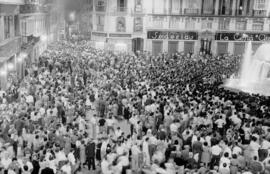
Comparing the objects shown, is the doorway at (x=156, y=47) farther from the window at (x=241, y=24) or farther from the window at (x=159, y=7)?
the window at (x=241, y=24)

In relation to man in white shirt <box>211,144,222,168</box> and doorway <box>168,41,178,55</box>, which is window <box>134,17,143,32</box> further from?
man in white shirt <box>211,144,222,168</box>

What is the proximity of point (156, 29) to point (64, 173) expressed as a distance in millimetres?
34149

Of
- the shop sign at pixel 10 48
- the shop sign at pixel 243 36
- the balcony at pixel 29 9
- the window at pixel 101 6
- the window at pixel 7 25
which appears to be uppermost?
the window at pixel 101 6

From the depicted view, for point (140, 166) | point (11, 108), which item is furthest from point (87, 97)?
point (140, 166)

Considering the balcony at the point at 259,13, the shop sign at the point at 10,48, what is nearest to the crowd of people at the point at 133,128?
the shop sign at the point at 10,48

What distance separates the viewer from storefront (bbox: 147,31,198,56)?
43625 mm

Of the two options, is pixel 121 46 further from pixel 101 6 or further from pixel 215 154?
pixel 215 154

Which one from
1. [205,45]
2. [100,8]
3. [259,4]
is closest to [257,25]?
[259,4]

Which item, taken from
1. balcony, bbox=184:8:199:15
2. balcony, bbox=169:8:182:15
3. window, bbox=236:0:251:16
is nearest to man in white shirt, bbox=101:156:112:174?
balcony, bbox=169:8:182:15

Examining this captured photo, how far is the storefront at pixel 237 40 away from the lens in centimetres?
4391

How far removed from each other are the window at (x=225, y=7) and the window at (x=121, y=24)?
11.3m

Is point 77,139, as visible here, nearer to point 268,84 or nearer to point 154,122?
point 154,122

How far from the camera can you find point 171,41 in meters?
43.9

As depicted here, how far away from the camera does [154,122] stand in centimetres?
1623
